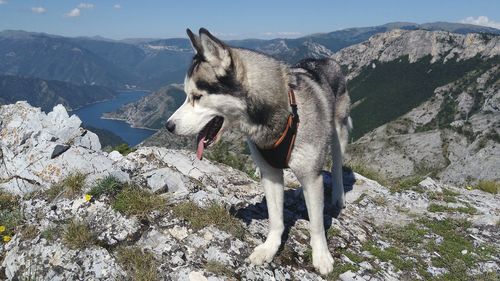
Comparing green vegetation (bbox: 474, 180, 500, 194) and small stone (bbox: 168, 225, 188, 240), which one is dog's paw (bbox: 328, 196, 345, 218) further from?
green vegetation (bbox: 474, 180, 500, 194)

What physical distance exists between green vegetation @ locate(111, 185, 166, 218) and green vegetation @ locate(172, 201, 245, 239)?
1.07ft

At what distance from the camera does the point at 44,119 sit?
36.0 feet

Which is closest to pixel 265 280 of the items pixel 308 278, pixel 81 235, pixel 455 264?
pixel 308 278

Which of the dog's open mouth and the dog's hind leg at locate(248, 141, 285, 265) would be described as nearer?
the dog's open mouth

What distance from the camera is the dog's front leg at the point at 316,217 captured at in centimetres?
618

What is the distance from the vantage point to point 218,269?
5.64 m

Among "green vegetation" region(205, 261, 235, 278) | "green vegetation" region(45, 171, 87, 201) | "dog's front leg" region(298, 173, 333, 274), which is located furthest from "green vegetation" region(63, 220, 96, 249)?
"dog's front leg" region(298, 173, 333, 274)

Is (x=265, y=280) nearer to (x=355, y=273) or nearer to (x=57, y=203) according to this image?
(x=355, y=273)

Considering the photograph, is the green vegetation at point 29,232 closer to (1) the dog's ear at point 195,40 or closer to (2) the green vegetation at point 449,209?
(1) the dog's ear at point 195,40

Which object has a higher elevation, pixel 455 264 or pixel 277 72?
pixel 277 72

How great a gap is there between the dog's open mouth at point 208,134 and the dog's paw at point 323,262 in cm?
266

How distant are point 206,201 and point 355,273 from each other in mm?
2876

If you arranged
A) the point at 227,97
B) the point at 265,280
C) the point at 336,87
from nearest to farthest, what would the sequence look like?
the point at 227,97 < the point at 265,280 < the point at 336,87

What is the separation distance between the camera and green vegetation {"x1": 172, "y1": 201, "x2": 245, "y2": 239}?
6484 mm
